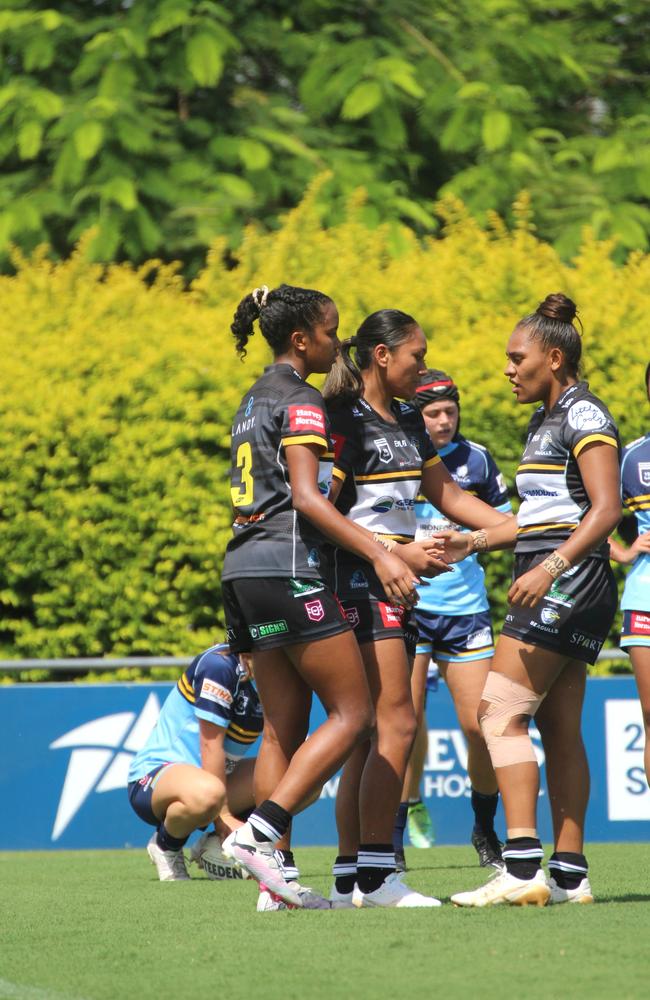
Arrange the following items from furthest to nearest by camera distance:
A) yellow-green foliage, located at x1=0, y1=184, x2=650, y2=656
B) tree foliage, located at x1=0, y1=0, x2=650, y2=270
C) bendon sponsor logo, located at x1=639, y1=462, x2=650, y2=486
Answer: tree foliage, located at x1=0, y1=0, x2=650, y2=270
yellow-green foliage, located at x1=0, y1=184, x2=650, y2=656
bendon sponsor logo, located at x1=639, y1=462, x2=650, y2=486

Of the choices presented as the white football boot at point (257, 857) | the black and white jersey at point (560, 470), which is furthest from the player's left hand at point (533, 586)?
the white football boot at point (257, 857)

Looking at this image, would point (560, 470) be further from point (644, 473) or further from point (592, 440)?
point (644, 473)

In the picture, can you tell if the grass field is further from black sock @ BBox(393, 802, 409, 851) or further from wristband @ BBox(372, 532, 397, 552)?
wristband @ BBox(372, 532, 397, 552)

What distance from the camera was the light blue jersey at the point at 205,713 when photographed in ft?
22.6

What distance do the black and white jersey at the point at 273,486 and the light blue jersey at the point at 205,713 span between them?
184cm

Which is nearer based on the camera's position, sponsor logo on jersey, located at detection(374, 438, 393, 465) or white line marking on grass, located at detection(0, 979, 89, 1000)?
white line marking on grass, located at detection(0, 979, 89, 1000)

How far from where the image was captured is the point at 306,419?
497 centimetres

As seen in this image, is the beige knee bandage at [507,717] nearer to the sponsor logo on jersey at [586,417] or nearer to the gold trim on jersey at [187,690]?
the sponsor logo on jersey at [586,417]

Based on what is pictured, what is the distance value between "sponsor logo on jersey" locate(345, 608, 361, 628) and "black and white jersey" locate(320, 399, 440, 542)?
313 millimetres

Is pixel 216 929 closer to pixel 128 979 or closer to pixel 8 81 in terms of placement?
pixel 128 979

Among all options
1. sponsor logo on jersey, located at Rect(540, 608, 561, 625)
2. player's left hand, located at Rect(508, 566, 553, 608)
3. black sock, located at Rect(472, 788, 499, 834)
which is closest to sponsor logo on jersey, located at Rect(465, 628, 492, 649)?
black sock, located at Rect(472, 788, 499, 834)

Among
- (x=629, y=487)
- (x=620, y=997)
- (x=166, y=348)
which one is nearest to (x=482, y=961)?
(x=620, y=997)

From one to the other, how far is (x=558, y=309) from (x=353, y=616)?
4.43 feet

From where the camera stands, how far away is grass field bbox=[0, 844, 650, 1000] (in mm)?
3664
